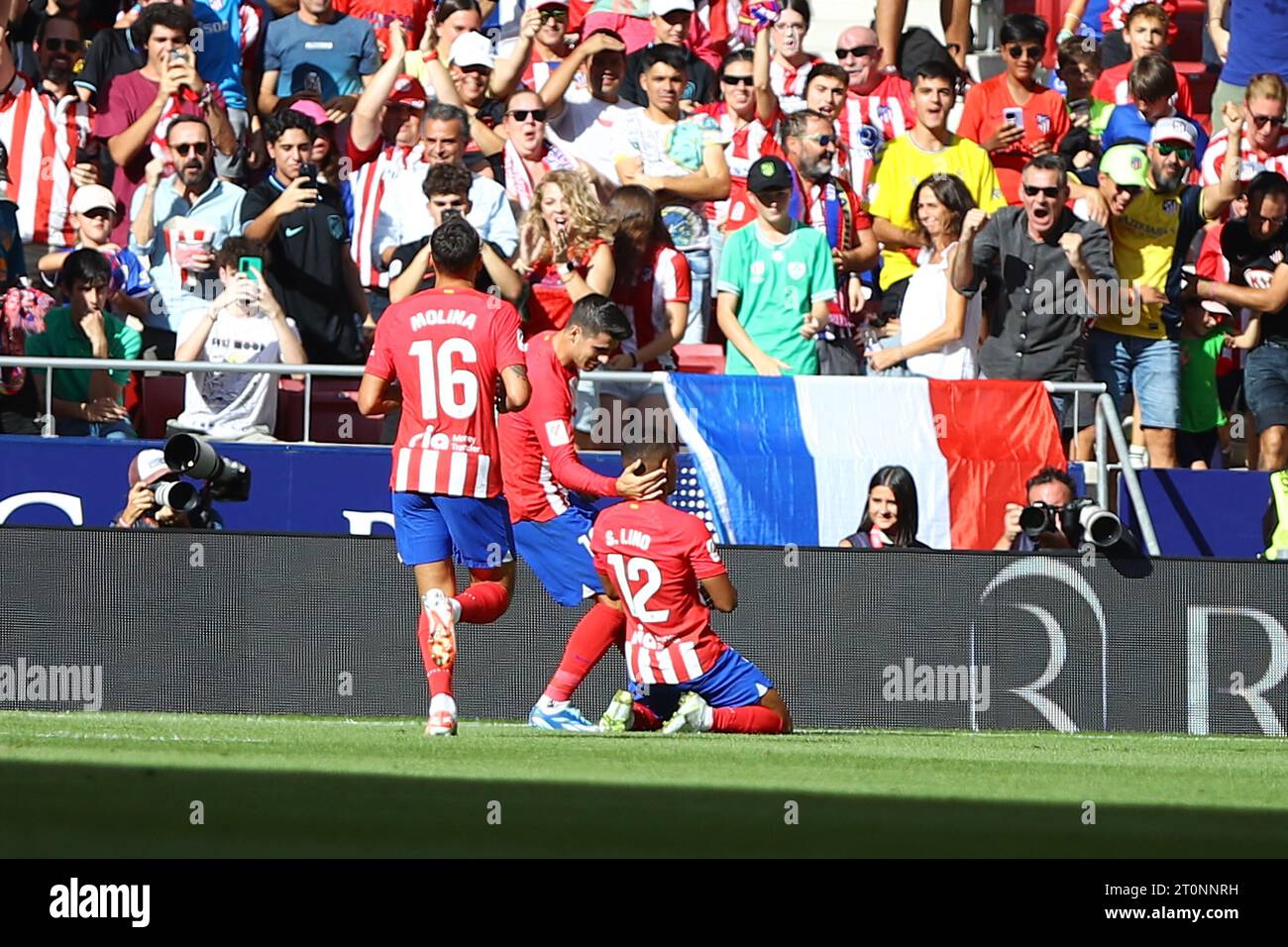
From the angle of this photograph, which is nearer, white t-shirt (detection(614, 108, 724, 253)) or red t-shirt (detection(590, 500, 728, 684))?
red t-shirt (detection(590, 500, 728, 684))

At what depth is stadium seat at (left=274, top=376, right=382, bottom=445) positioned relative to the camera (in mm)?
14469

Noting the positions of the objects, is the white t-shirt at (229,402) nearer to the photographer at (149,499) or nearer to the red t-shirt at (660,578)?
the photographer at (149,499)

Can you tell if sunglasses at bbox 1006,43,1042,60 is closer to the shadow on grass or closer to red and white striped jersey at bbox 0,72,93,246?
red and white striped jersey at bbox 0,72,93,246

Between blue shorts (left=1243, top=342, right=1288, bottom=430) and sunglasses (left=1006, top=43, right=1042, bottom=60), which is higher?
sunglasses (left=1006, top=43, right=1042, bottom=60)

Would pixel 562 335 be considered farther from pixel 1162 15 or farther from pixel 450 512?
pixel 1162 15

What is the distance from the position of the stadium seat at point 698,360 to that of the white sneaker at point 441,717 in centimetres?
613

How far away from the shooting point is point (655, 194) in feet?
50.9

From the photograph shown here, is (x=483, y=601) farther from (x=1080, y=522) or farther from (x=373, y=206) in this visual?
(x=373, y=206)

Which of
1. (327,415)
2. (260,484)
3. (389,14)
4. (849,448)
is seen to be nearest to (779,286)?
(849,448)

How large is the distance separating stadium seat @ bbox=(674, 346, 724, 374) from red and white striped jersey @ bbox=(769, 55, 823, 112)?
2.51 m

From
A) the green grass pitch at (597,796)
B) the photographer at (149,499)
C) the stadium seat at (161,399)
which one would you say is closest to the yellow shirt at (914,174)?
the stadium seat at (161,399)

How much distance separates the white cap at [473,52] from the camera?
16000mm

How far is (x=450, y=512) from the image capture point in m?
9.77

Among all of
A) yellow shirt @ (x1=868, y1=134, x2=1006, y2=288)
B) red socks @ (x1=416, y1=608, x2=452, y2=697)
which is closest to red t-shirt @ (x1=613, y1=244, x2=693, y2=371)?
yellow shirt @ (x1=868, y1=134, x2=1006, y2=288)
